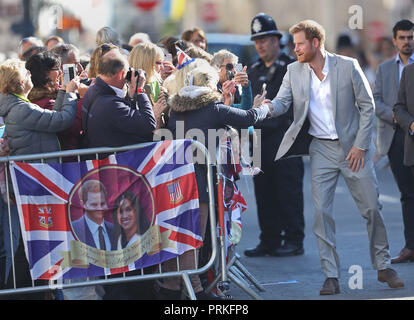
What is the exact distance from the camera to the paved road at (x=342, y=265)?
8.20m

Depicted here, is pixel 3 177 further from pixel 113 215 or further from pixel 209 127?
pixel 209 127

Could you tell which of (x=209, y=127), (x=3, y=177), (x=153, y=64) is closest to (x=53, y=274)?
(x=3, y=177)

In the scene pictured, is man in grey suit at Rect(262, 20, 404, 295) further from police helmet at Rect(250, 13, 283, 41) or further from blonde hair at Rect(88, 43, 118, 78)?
police helmet at Rect(250, 13, 283, 41)

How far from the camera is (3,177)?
7609 mm

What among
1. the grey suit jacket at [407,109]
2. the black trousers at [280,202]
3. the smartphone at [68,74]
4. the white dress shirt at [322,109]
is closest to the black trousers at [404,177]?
the grey suit jacket at [407,109]

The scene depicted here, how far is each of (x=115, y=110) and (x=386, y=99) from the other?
11.6ft

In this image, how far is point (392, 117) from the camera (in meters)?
9.84

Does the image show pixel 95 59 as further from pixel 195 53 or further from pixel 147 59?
pixel 195 53

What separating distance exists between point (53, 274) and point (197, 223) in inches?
45.0

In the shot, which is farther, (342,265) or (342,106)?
(342,265)

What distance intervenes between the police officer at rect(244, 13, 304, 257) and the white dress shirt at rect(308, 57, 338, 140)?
6.62 ft

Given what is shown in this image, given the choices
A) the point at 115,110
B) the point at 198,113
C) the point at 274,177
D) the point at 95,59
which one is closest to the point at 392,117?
the point at 274,177

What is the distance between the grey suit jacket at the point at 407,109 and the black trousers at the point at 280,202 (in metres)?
1.88

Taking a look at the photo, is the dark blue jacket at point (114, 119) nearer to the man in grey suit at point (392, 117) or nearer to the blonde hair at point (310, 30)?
the blonde hair at point (310, 30)
